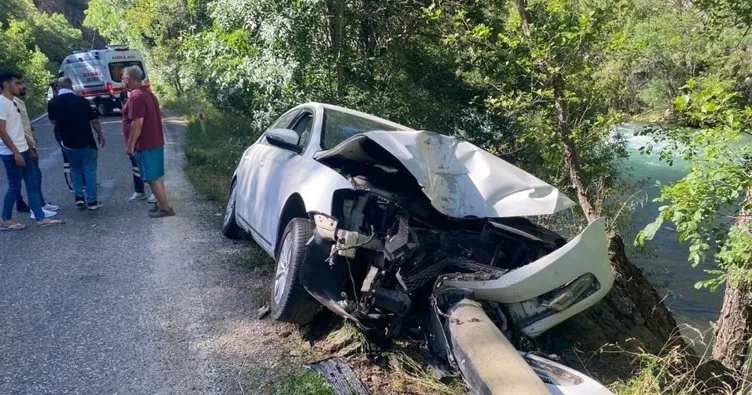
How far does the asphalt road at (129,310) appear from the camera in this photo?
401 cm

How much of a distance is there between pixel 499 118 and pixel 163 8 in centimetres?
2102

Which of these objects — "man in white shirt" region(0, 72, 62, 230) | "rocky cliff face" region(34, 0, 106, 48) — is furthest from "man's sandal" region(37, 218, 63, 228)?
"rocky cliff face" region(34, 0, 106, 48)

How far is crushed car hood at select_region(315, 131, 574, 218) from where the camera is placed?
13.3 ft

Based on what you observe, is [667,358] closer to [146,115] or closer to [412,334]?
[412,334]

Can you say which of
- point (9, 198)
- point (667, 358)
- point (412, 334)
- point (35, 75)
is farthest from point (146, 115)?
point (35, 75)

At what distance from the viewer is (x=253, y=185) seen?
627 cm

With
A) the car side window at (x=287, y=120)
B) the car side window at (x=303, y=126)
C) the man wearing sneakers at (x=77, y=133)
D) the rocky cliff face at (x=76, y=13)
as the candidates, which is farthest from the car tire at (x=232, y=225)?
the rocky cliff face at (x=76, y=13)

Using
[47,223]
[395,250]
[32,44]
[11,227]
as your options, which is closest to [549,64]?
[395,250]

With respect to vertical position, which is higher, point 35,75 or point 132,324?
point 35,75

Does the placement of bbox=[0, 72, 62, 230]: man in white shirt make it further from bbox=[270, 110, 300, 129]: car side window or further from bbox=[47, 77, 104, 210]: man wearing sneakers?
bbox=[270, 110, 300, 129]: car side window

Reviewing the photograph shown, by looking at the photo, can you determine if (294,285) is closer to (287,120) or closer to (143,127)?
(287,120)

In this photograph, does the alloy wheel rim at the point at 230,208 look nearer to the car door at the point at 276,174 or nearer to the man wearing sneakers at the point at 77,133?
the car door at the point at 276,174

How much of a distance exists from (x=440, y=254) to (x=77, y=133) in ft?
19.7

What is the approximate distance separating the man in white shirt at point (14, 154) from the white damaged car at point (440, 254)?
4195 millimetres
